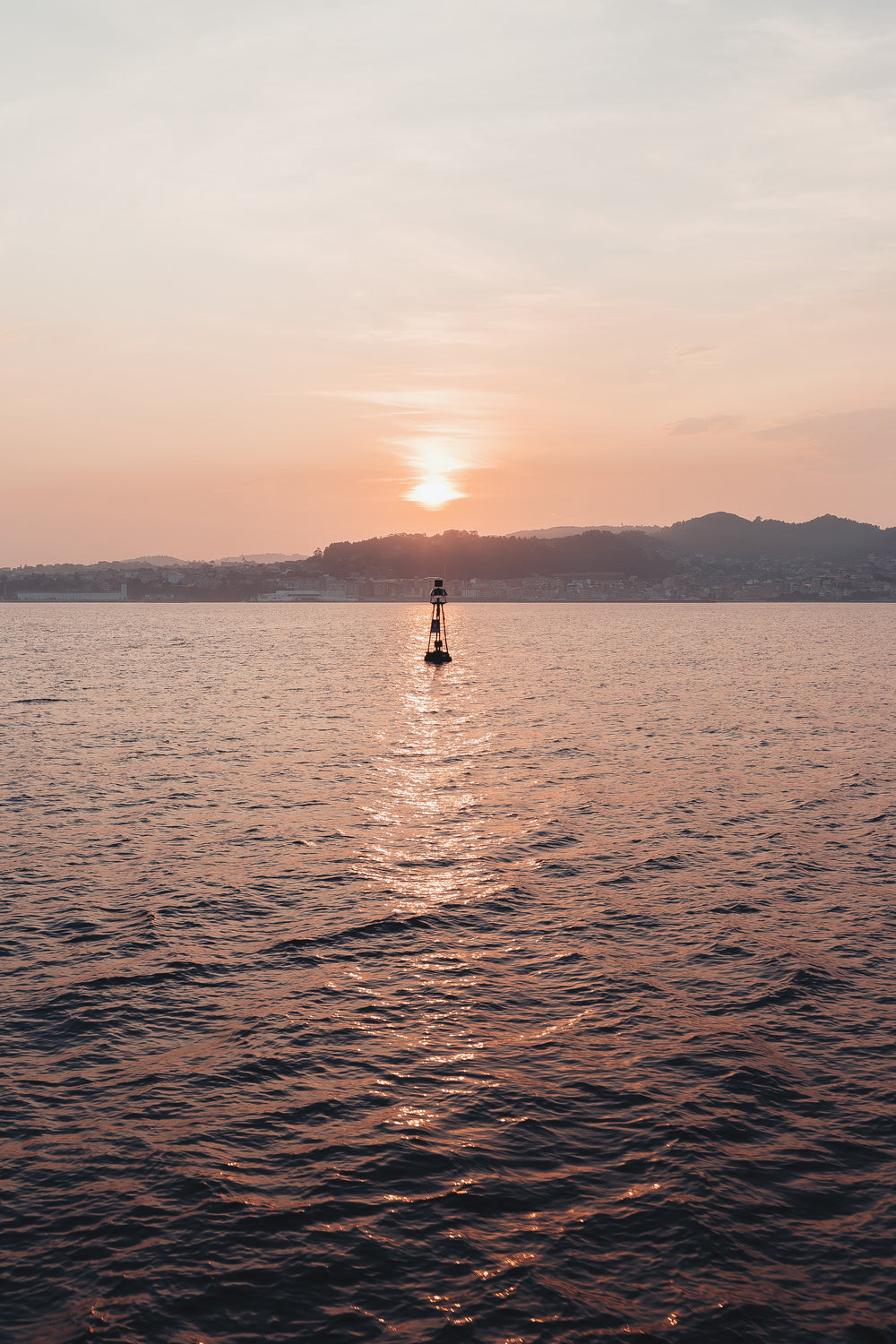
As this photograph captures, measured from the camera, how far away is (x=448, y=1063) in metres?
18.7

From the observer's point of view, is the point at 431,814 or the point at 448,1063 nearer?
the point at 448,1063

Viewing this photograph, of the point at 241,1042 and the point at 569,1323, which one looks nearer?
the point at 569,1323

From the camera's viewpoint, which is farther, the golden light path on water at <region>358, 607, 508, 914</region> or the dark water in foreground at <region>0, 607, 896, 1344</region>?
the golden light path on water at <region>358, 607, 508, 914</region>

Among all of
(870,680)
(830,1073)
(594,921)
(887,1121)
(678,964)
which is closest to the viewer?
(887,1121)

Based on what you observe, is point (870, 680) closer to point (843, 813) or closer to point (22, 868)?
point (843, 813)

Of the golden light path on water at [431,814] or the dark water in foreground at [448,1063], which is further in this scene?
the golden light path on water at [431,814]

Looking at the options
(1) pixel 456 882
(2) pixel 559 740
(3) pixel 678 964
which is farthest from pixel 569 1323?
(2) pixel 559 740

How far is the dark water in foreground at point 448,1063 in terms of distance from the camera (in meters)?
12.8

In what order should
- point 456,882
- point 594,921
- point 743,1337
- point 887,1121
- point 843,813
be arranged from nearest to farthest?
point 743,1337
point 887,1121
point 594,921
point 456,882
point 843,813

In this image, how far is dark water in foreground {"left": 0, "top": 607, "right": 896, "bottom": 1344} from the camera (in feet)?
41.9

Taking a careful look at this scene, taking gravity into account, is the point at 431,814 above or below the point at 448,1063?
above

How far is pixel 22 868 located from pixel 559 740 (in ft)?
124

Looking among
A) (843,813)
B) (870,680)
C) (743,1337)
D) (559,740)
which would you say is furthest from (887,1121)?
(870,680)

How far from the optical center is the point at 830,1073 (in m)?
18.3
